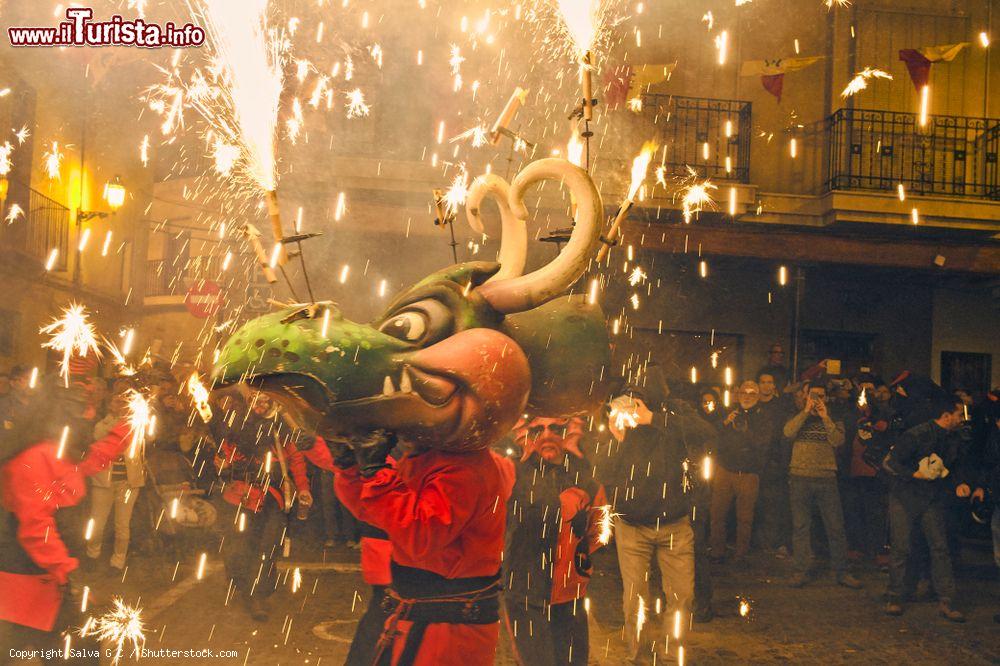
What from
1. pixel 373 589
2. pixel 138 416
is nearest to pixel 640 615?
pixel 373 589

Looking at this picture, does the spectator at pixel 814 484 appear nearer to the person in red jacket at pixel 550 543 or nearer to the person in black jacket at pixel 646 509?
the person in black jacket at pixel 646 509

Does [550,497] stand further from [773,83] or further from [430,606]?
[773,83]

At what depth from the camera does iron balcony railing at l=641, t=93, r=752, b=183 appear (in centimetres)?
1092

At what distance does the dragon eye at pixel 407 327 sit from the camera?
2633mm

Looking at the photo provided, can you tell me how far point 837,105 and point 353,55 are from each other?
703 cm

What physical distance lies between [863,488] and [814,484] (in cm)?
122

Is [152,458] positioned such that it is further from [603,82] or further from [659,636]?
[603,82]

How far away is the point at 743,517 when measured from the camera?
800 cm

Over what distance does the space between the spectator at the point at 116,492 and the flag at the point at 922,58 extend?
34.2ft

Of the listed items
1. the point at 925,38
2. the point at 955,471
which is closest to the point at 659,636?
the point at 955,471

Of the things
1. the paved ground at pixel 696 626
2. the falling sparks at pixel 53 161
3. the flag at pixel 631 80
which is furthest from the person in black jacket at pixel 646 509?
the falling sparks at pixel 53 161

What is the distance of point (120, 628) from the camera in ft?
19.0

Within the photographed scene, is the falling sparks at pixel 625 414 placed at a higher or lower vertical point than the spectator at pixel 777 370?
lower

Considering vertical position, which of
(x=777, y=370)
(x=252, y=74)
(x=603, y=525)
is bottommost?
(x=603, y=525)
